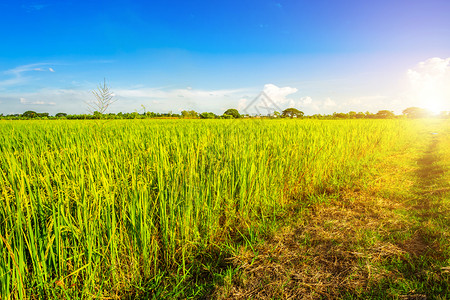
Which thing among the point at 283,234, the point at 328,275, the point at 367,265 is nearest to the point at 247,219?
the point at 283,234

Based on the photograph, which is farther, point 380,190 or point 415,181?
point 415,181

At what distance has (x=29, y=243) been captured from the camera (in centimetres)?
137

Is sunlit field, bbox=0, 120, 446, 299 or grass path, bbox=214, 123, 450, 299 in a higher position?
sunlit field, bbox=0, 120, 446, 299

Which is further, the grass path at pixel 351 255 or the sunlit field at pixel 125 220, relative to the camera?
the grass path at pixel 351 255

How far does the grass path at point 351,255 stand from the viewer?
5.30 feet

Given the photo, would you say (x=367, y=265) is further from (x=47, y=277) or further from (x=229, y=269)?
(x=47, y=277)

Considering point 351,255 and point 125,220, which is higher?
point 125,220

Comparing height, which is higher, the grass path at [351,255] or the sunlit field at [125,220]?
the sunlit field at [125,220]

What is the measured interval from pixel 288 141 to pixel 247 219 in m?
1.96

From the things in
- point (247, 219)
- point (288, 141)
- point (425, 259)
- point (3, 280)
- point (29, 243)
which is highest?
point (288, 141)

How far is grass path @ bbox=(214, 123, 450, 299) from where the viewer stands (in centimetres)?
162

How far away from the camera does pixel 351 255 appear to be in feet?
6.43

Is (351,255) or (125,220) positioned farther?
(351,255)

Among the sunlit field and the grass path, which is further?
the grass path
